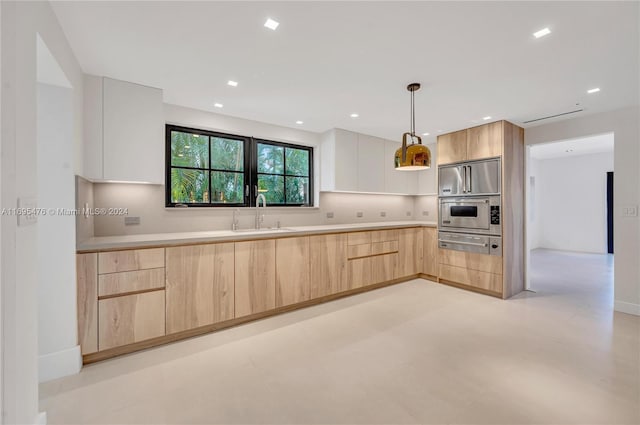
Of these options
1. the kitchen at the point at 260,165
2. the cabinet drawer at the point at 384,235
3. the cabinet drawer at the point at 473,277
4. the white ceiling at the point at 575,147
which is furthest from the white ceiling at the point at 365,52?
the white ceiling at the point at 575,147

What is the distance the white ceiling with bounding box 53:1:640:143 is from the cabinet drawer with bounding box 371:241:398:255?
6.25 feet

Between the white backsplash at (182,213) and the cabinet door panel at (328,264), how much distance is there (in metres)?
0.69

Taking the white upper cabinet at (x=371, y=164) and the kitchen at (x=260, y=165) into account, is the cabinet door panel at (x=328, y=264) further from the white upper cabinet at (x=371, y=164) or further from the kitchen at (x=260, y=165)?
the white upper cabinet at (x=371, y=164)

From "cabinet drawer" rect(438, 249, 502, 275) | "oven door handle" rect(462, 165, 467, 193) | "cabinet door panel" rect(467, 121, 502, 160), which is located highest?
"cabinet door panel" rect(467, 121, 502, 160)

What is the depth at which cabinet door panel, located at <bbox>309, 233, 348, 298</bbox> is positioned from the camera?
10.9 feet

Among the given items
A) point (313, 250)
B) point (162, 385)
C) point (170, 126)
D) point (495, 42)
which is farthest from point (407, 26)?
point (162, 385)

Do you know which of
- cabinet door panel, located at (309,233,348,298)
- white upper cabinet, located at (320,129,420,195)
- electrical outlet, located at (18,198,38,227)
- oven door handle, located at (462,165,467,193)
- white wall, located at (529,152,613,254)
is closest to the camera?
electrical outlet, located at (18,198,38,227)

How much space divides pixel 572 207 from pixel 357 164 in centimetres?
663

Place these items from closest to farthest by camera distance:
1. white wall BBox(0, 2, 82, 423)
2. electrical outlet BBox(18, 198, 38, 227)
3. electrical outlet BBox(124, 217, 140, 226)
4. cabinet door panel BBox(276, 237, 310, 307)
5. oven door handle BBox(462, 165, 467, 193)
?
1. white wall BBox(0, 2, 82, 423)
2. electrical outlet BBox(18, 198, 38, 227)
3. electrical outlet BBox(124, 217, 140, 226)
4. cabinet door panel BBox(276, 237, 310, 307)
5. oven door handle BBox(462, 165, 467, 193)

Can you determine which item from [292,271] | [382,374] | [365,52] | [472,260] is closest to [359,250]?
[292,271]

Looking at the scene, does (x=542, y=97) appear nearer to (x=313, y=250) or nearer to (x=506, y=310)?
(x=506, y=310)

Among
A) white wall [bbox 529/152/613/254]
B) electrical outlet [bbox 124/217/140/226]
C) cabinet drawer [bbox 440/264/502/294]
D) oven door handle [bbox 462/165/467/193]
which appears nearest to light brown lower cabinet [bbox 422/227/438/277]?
cabinet drawer [bbox 440/264/502/294]

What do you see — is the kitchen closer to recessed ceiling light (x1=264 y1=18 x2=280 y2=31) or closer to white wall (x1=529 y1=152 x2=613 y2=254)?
recessed ceiling light (x1=264 y1=18 x2=280 y2=31)

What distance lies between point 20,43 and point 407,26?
202cm
